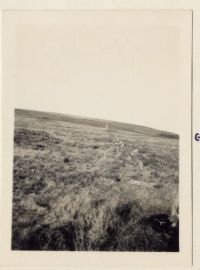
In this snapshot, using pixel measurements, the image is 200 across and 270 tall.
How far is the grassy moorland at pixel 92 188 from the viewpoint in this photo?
183 cm

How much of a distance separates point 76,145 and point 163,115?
0.50 meters

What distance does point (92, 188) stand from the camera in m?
1.84

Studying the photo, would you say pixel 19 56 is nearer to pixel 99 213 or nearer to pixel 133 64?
pixel 133 64

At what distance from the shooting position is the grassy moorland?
5.99 ft

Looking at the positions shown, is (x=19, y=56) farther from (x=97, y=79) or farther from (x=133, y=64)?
(x=133, y=64)

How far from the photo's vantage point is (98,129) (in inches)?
72.5

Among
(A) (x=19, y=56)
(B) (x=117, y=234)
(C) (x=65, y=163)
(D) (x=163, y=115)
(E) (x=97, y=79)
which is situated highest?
(A) (x=19, y=56)

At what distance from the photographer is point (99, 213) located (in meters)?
1.83

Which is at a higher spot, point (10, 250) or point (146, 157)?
point (146, 157)

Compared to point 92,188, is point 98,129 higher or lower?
higher

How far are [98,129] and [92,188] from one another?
32 centimetres

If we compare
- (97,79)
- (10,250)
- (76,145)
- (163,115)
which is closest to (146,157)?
(163,115)

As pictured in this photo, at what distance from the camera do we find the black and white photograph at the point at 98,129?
6.01 ft

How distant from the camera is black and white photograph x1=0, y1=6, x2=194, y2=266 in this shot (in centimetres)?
183
